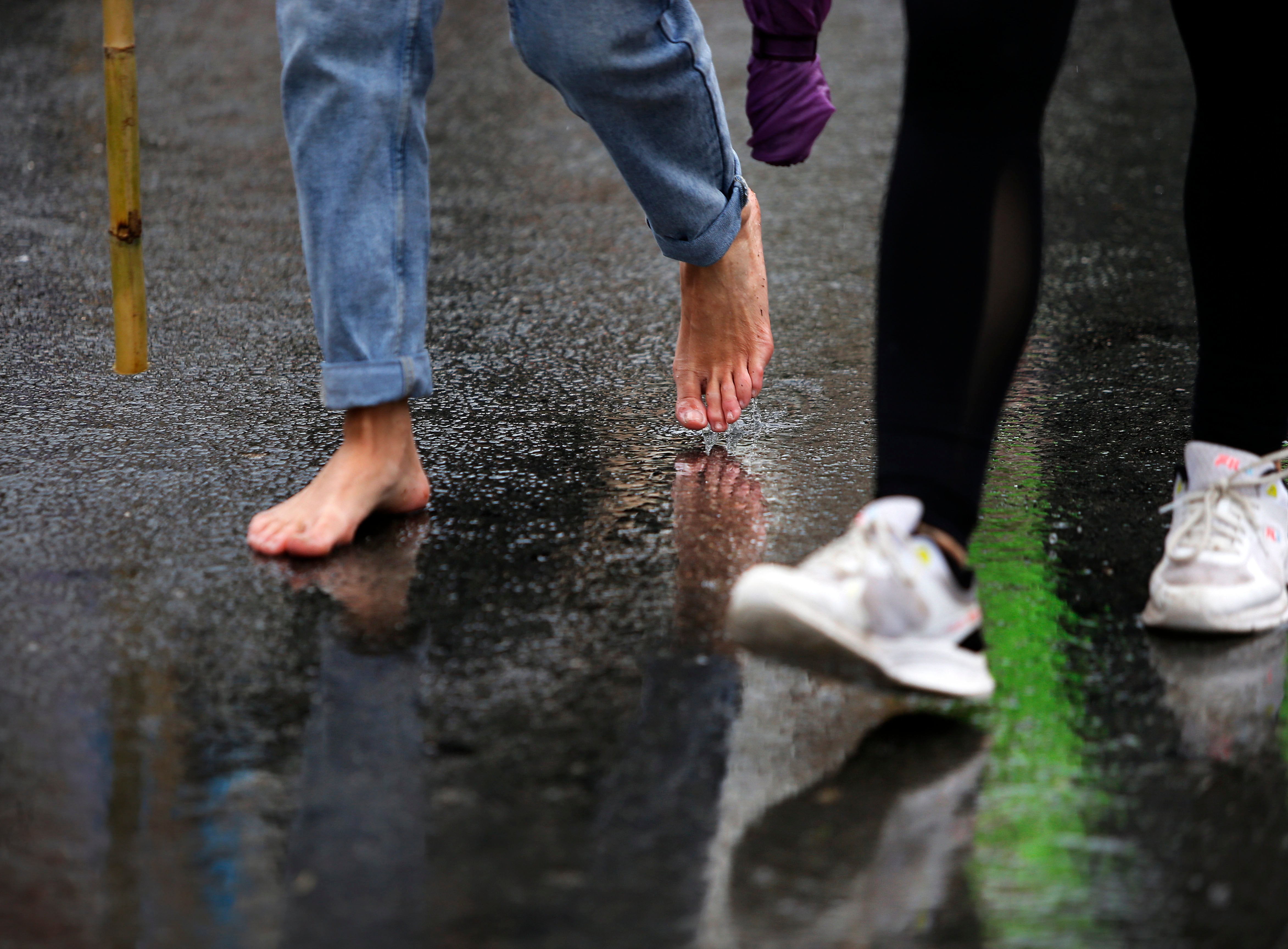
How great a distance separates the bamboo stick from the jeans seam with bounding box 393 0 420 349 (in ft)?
1.21

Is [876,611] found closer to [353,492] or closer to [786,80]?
[353,492]

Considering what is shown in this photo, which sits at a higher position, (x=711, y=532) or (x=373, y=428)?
(x=373, y=428)

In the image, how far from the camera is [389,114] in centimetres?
206

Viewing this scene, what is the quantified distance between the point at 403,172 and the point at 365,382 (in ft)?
0.96

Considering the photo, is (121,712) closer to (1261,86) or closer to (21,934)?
(21,934)

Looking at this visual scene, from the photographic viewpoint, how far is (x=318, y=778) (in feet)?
4.96

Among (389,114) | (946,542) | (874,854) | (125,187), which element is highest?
(389,114)

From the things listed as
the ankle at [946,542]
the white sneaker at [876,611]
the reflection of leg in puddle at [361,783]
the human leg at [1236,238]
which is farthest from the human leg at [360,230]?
the human leg at [1236,238]

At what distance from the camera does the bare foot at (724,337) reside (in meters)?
2.54

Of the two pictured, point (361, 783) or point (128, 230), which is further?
point (128, 230)

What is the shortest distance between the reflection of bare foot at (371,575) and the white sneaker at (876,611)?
46cm

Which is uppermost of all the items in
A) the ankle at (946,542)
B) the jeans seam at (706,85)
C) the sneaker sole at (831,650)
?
the jeans seam at (706,85)

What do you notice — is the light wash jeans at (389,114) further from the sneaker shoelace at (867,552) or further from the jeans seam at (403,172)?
the sneaker shoelace at (867,552)

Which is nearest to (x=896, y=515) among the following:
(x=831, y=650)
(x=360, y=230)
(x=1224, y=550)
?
(x=831, y=650)
